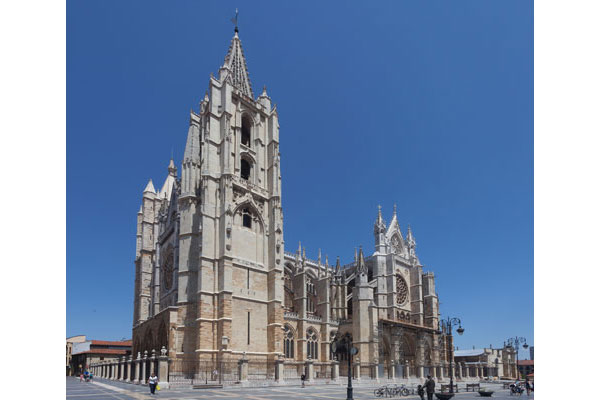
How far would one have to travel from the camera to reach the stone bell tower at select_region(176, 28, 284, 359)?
110 ft

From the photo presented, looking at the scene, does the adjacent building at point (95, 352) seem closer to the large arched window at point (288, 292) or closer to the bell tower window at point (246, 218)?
the large arched window at point (288, 292)

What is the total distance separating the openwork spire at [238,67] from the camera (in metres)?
46.3

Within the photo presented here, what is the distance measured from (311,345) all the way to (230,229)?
55.0 feet

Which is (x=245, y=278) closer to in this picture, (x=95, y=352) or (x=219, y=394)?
(x=219, y=394)

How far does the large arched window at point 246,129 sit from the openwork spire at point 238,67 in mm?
3044

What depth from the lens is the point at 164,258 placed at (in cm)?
4406

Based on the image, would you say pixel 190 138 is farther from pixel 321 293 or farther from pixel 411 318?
pixel 411 318

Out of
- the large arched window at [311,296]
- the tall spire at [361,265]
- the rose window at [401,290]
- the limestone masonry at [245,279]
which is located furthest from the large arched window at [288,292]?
the rose window at [401,290]

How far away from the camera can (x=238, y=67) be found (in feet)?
157

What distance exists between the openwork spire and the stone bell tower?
6.25 ft

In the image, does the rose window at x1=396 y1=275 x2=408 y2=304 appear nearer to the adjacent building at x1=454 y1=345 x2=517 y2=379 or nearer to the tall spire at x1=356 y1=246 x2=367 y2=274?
the tall spire at x1=356 y1=246 x2=367 y2=274

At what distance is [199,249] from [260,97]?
18.9m

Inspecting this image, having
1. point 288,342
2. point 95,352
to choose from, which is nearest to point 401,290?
point 288,342
